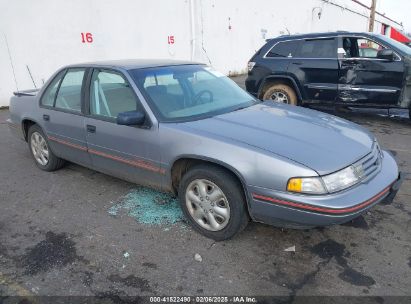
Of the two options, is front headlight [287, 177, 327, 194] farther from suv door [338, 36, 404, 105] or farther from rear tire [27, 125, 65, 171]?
suv door [338, 36, 404, 105]

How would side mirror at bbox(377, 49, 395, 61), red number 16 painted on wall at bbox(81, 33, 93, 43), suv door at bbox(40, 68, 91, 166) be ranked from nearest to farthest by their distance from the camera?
suv door at bbox(40, 68, 91, 166)
side mirror at bbox(377, 49, 395, 61)
red number 16 painted on wall at bbox(81, 33, 93, 43)

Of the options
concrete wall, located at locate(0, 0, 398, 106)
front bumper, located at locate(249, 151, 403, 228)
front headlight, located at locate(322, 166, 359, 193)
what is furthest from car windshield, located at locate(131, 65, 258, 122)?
concrete wall, located at locate(0, 0, 398, 106)

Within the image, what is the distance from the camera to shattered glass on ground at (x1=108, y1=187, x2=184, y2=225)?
371 centimetres

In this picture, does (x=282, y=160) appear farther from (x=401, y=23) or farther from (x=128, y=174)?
(x=401, y=23)

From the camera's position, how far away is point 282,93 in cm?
791

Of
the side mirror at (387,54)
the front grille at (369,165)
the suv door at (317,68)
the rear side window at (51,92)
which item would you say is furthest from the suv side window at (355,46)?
the rear side window at (51,92)

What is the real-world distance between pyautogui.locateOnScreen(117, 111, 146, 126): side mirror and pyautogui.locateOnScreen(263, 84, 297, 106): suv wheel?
500 cm

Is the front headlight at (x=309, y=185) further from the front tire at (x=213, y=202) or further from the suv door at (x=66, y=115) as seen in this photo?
the suv door at (x=66, y=115)

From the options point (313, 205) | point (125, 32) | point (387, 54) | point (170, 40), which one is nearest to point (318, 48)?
point (387, 54)

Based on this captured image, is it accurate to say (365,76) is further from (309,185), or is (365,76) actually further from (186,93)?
(309,185)

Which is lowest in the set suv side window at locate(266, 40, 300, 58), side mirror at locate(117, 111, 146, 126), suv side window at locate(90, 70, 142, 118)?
side mirror at locate(117, 111, 146, 126)

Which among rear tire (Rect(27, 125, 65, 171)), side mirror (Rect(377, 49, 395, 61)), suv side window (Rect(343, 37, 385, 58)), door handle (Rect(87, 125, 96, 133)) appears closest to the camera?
door handle (Rect(87, 125, 96, 133))

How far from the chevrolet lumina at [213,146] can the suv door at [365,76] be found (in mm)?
3586

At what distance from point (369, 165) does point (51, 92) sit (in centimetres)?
372
